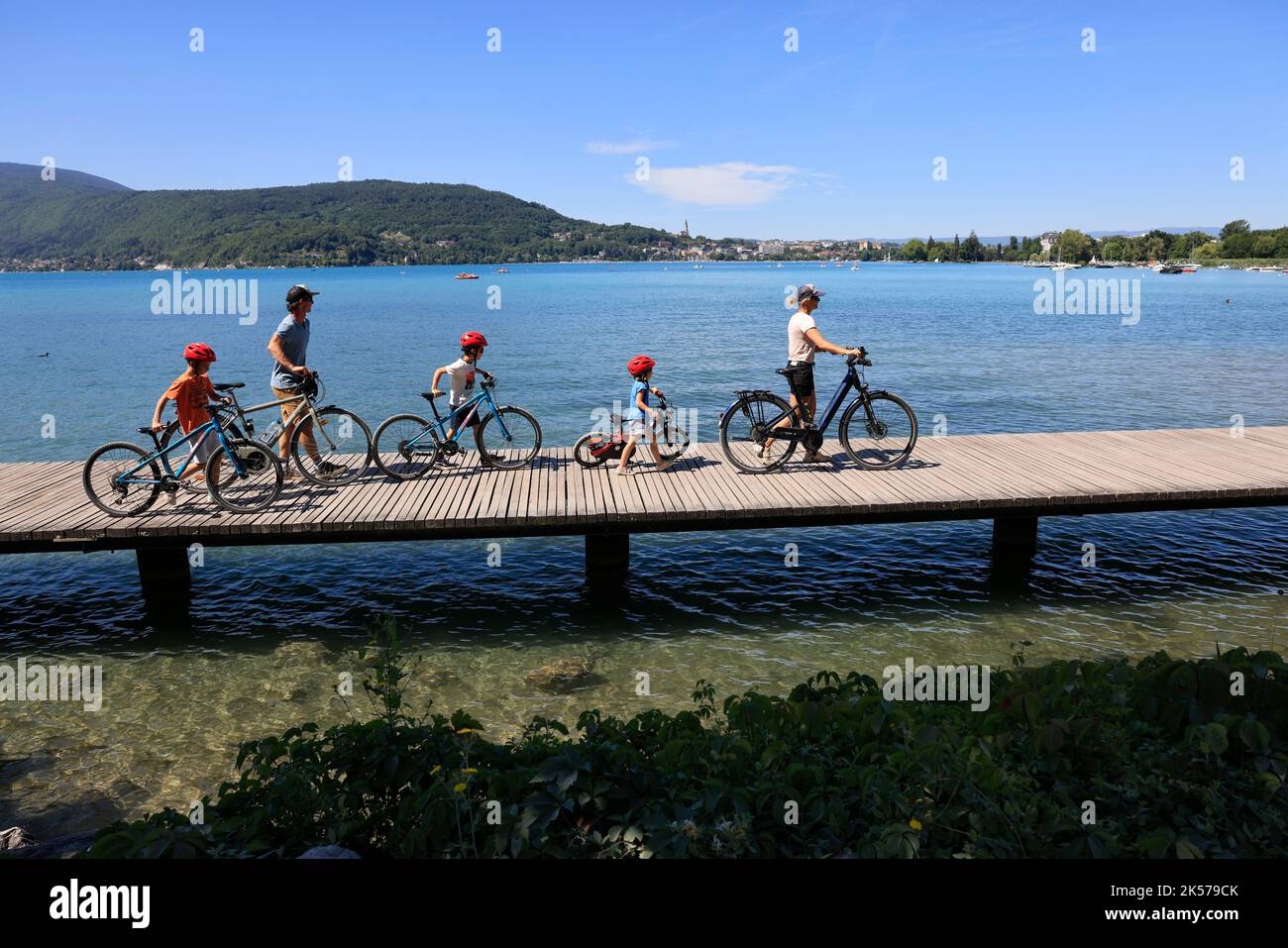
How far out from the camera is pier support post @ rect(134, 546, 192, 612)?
1137 cm

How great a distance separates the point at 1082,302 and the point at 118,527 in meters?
113

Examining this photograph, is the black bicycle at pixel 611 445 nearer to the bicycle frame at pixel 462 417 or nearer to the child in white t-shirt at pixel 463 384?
the bicycle frame at pixel 462 417

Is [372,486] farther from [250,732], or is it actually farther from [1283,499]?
[1283,499]

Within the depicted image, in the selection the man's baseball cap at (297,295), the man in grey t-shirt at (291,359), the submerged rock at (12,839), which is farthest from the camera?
the man in grey t-shirt at (291,359)

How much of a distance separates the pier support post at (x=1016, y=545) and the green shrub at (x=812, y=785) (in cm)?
779

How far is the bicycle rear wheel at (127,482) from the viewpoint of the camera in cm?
1034

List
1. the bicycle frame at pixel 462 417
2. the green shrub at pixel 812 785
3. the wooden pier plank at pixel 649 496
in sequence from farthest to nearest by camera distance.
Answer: the bicycle frame at pixel 462 417, the wooden pier plank at pixel 649 496, the green shrub at pixel 812 785

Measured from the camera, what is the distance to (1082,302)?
104875mm

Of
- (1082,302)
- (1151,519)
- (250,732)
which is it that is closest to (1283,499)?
(1151,519)

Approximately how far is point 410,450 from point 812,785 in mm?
9119

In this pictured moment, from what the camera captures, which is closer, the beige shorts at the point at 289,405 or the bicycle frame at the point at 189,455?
the bicycle frame at the point at 189,455

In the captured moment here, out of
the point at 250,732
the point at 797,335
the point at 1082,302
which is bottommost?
the point at 250,732

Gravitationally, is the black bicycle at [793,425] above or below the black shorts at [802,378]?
below

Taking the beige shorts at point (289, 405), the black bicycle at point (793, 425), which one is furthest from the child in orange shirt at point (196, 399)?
the black bicycle at point (793, 425)
